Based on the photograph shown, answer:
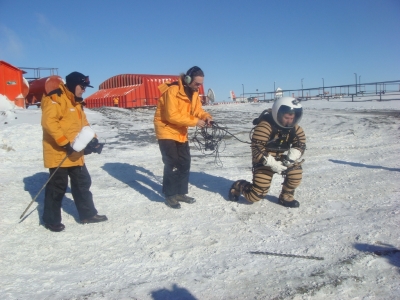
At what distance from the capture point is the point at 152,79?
26.9 meters

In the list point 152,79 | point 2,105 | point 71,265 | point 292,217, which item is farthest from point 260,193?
point 152,79

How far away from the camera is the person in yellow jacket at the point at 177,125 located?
15.8ft

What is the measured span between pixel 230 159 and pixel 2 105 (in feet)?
42.3

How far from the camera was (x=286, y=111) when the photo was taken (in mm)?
4586

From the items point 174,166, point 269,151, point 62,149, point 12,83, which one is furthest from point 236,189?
point 12,83

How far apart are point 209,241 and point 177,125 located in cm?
178

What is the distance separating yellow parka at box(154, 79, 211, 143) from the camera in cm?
479

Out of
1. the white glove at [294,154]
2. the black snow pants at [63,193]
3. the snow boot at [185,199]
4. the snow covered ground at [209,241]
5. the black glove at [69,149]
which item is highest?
the black glove at [69,149]

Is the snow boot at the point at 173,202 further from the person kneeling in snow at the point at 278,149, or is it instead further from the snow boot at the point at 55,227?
the snow boot at the point at 55,227

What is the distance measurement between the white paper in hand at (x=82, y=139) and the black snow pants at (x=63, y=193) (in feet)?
1.19

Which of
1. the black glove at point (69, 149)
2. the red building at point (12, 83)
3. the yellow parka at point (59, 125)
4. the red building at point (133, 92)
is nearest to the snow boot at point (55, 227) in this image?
the yellow parka at point (59, 125)

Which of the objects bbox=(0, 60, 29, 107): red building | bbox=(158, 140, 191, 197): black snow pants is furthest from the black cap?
bbox=(0, 60, 29, 107): red building

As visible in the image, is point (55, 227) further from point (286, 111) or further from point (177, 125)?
point (286, 111)

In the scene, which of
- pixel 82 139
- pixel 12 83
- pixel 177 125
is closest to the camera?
pixel 82 139
